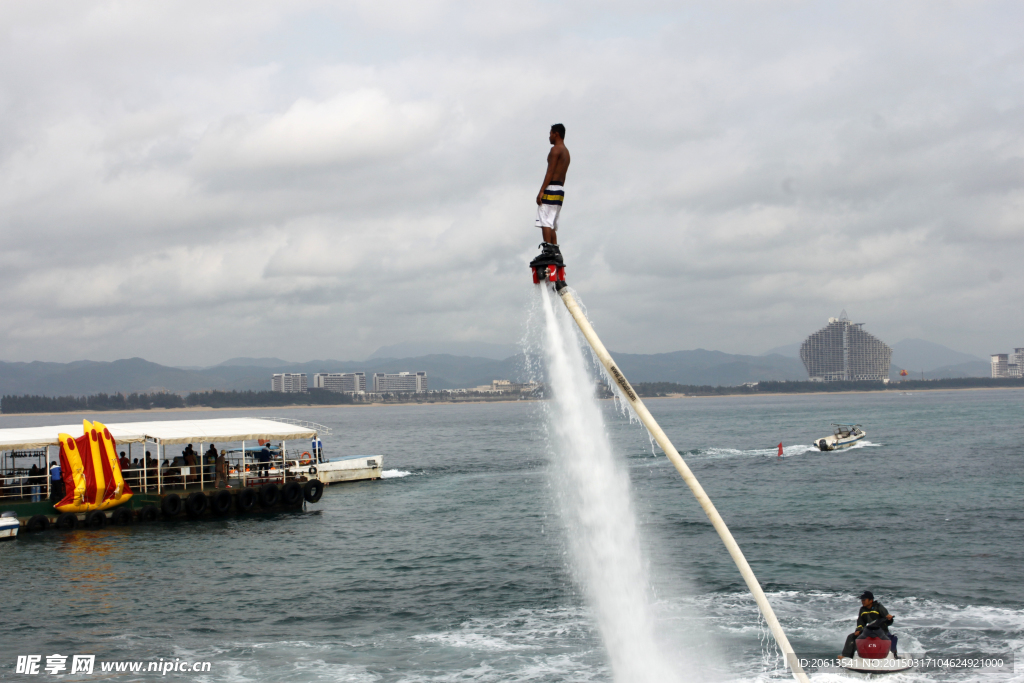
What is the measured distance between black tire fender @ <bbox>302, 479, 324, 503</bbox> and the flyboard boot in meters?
47.0

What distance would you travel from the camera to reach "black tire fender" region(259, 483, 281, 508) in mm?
50625

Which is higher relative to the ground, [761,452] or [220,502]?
[220,502]

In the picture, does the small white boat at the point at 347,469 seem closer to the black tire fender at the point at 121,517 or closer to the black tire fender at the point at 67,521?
the black tire fender at the point at 121,517

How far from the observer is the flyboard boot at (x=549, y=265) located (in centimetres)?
859

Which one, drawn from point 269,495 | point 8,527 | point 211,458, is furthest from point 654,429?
point 211,458

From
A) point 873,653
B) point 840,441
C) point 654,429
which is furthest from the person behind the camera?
point 840,441

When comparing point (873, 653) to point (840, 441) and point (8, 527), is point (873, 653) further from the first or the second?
point (840, 441)

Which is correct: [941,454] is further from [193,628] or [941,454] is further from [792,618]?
[193,628]

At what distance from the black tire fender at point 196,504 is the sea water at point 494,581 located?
0.83m

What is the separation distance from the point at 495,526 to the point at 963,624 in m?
25.8

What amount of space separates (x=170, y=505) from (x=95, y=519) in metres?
3.99

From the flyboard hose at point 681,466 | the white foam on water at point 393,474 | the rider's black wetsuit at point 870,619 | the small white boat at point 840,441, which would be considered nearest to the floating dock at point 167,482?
the white foam on water at point 393,474

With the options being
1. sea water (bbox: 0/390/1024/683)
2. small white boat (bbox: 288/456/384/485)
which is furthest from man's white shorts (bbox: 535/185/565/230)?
small white boat (bbox: 288/456/384/485)

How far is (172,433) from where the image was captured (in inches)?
1981
